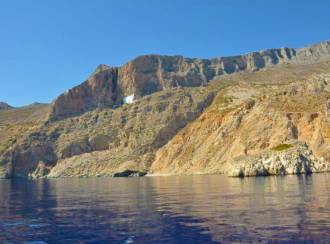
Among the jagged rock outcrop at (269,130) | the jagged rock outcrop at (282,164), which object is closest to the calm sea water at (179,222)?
the jagged rock outcrop at (282,164)

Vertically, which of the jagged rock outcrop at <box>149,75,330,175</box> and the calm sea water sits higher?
the jagged rock outcrop at <box>149,75,330,175</box>

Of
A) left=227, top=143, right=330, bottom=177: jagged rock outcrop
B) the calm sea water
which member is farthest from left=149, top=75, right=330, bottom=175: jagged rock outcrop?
the calm sea water

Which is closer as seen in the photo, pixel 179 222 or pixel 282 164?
pixel 179 222

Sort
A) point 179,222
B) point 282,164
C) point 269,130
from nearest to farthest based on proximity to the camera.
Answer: point 179,222, point 282,164, point 269,130

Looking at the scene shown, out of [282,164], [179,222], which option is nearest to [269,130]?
[282,164]

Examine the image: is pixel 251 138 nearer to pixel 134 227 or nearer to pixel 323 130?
pixel 323 130

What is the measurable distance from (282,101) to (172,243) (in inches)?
6632

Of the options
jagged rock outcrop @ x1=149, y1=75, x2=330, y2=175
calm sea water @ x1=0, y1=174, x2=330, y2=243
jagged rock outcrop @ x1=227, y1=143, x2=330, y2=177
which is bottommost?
calm sea water @ x1=0, y1=174, x2=330, y2=243

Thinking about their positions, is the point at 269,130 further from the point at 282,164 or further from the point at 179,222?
the point at 179,222

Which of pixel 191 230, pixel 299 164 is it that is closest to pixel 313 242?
pixel 191 230

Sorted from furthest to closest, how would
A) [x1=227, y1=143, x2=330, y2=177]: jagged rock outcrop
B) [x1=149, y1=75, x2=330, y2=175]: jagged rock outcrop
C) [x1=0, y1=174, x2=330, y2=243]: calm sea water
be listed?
[x1=149, y1=75, x2=330, y2=175]: jagged rock outcrop → [x1=227, y1=143, x2=330, y2=177]: jagged rock outcrop → [x1=0, y1=174, x2=330, y2=243]: calm sea water

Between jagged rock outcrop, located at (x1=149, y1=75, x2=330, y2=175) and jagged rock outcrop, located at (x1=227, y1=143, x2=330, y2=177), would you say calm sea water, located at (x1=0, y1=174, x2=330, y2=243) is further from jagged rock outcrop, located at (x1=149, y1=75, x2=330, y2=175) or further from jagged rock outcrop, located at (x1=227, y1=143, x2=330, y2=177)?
jagged rock outcrop, located at (x1=149, y1=75, x2=330, y2=175)

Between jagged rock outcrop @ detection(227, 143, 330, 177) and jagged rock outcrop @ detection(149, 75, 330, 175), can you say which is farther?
jagged rock outcrop @ detection(149, 75, 330, 175)

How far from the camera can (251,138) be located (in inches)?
6983
